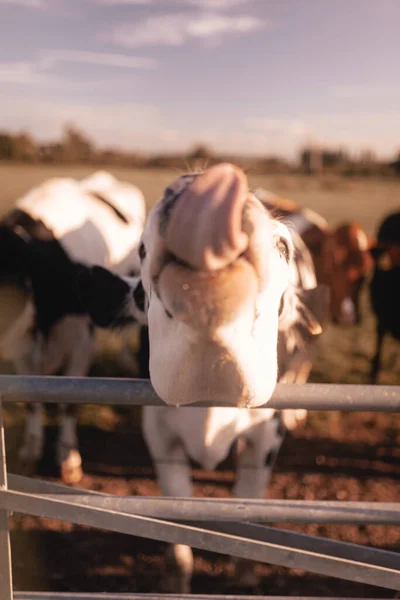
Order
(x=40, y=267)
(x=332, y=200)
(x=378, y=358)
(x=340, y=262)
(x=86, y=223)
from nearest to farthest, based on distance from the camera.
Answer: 1. (x=40, y=267)
2. (x=86, y=223)
3. (x=378, y=358)
4. (x=340, y=262)
5. (x=332, y=200)

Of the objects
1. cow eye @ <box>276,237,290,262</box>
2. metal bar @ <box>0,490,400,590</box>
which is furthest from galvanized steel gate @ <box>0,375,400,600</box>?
cow eye @ <box>276,237,290,262</box>

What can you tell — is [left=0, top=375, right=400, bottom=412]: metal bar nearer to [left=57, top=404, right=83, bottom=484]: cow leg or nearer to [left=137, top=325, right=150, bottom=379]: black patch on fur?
[left=137, top=325, right=150, bottom=379]: black patch on fur

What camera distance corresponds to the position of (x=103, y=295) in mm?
2145

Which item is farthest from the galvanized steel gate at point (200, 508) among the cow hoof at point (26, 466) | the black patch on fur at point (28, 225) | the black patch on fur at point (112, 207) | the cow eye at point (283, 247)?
the black patch on fur at point (112, 207)

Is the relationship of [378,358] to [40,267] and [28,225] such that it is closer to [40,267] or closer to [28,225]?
[40,267]

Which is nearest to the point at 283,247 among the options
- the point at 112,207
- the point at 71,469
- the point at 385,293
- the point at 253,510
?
the point at 253,510

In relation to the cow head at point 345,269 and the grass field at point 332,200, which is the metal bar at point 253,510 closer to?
the grass field at point 332,200

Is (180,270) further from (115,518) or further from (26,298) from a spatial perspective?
(26,298)

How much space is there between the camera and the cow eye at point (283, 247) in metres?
1.37

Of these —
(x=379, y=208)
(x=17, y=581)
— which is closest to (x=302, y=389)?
(x=17, y=581)

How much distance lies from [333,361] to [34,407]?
125 inches

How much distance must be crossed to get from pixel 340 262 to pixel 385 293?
0.69 m

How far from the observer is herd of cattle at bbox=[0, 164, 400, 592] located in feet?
3.42

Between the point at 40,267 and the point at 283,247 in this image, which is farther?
the point at 40,267
